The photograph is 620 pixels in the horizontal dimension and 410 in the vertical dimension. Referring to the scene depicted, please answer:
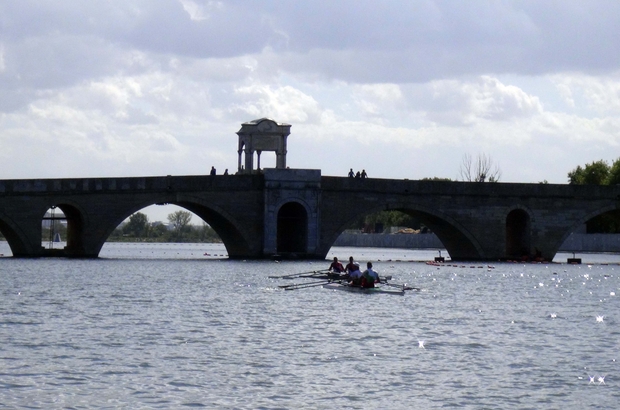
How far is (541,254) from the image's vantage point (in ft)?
234

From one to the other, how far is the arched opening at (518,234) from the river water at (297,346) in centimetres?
2447

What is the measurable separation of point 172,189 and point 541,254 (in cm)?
2342

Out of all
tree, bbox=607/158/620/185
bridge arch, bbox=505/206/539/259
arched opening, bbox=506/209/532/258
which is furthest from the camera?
tree, bbox=607/158/620/185

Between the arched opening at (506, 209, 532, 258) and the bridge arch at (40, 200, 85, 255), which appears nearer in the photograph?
the bridge arch at (40, 200, 85, 255)

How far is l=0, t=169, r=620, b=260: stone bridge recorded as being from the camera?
59375 mm

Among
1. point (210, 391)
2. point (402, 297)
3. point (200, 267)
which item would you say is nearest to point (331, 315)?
point (402, 297)

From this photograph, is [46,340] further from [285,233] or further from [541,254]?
[541,254]

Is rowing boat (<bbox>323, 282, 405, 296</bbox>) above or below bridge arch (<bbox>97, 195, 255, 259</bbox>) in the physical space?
below

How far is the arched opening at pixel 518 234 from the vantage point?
235ft

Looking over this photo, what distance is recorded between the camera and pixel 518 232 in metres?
73.1

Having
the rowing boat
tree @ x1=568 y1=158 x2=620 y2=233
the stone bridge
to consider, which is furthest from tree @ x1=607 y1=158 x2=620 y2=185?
the rowing boat

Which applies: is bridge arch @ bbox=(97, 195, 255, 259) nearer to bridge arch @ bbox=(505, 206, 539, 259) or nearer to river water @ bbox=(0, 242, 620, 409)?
river water @ bbox=(0, 242, 620, 409)

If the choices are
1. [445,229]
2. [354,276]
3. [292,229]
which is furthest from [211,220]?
[354,276]

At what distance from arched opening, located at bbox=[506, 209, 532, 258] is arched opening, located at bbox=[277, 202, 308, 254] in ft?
45.2
